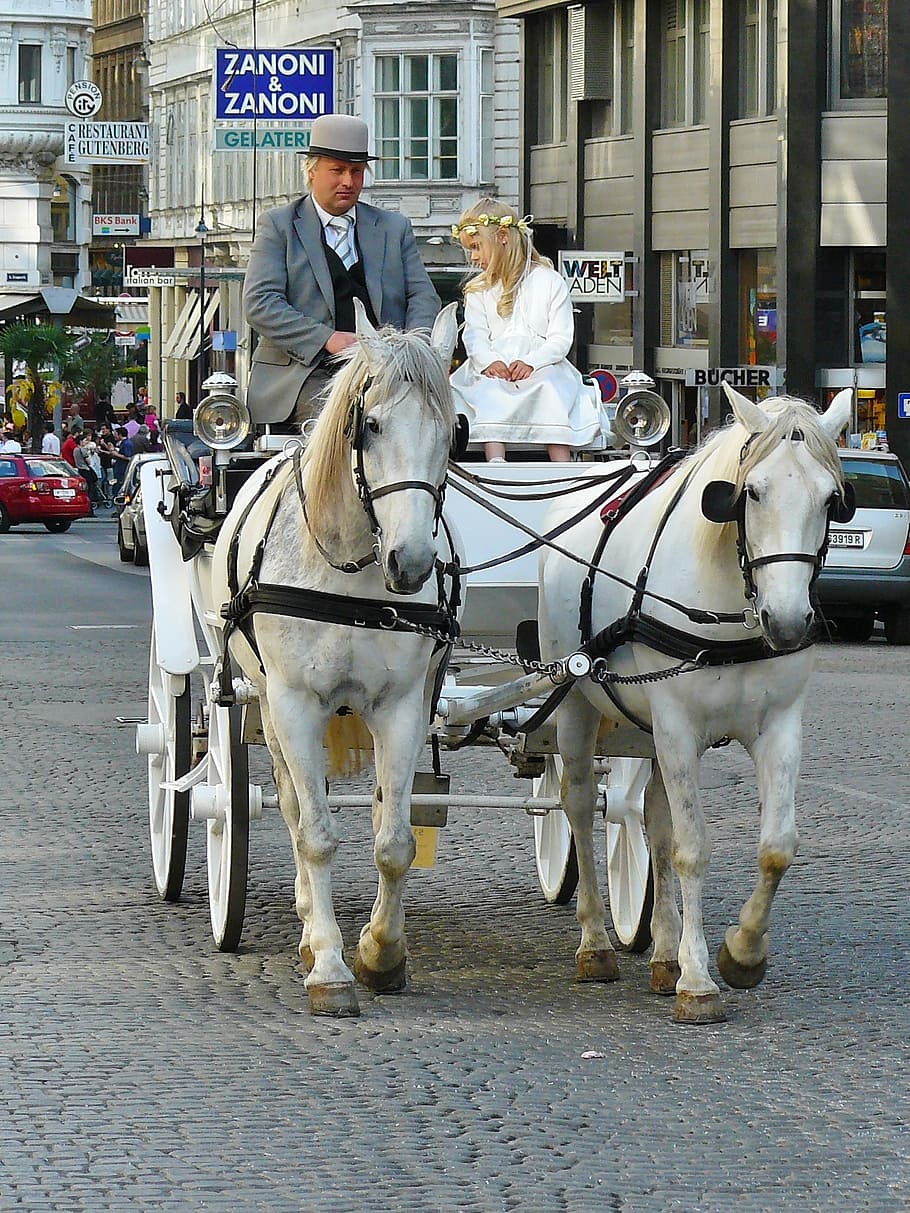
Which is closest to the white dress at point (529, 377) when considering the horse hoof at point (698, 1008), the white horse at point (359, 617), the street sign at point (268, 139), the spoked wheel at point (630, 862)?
the spoked wheel at point (630, 862)

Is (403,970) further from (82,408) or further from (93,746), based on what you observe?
(82,408)

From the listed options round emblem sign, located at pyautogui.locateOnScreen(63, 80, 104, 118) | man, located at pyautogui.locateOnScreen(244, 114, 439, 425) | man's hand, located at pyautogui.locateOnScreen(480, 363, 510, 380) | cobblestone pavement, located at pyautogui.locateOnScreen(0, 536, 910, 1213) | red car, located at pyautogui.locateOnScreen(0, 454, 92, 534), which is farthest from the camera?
round emblem sign, located at pyautogui.locateOnScreen(63, 80, 104, 118)

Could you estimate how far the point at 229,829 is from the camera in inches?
318

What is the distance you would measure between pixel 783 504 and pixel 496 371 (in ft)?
10.5

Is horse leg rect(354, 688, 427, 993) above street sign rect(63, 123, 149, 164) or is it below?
below

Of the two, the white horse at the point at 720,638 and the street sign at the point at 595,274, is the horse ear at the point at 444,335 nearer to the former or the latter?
the white horse at the point at 720,638

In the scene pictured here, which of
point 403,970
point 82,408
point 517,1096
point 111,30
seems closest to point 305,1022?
point 403,970

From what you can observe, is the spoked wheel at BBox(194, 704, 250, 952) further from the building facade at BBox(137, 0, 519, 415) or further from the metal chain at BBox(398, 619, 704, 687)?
the building facade at BBox(137, 0, 519, 415)

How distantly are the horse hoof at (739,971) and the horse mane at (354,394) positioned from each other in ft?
6.21

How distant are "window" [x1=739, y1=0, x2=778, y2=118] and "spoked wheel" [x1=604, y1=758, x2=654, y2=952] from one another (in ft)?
97.7

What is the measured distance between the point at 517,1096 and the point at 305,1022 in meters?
1.07

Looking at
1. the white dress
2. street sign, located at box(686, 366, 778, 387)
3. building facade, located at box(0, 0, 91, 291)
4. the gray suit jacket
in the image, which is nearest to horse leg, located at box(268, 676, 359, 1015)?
the gray suit jacket

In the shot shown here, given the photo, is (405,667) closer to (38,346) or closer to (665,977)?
(665,977)

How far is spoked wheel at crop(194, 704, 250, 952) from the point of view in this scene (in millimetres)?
7988
